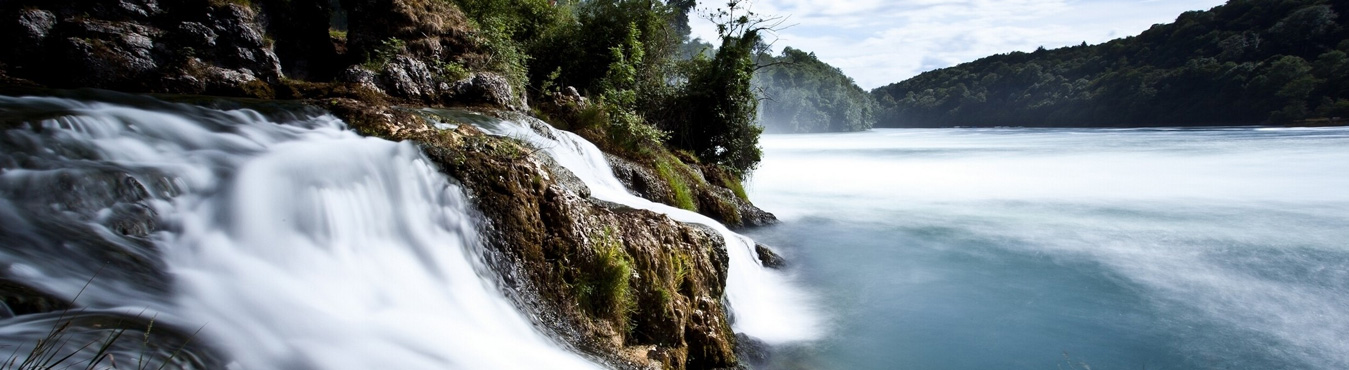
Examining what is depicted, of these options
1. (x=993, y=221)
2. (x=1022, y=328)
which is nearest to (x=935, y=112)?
(x=993, y=221)

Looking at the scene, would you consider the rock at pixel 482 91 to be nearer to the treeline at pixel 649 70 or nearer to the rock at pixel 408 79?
the rock at pixel 408 79

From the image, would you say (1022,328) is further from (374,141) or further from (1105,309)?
(374,141)

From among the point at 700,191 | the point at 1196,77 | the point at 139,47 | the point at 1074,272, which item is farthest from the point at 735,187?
the point at 1196,77

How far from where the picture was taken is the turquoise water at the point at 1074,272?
17.8 feet

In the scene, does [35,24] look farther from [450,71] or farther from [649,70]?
[649,70]

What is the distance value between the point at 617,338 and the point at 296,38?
9.29 meters

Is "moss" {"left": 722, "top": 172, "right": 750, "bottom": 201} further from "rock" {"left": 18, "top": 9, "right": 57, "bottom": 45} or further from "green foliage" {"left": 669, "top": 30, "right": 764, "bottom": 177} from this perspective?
"rock" {"left": 18, "top": 9, "right": 57, "bottom": 45}

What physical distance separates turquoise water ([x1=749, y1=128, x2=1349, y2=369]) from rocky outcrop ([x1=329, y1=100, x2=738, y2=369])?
1.03 m

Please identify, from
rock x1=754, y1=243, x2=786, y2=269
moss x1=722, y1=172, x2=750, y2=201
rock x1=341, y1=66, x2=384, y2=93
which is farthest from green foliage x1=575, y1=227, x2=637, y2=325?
moss x1=722, y1=172, x2=750, y2=201

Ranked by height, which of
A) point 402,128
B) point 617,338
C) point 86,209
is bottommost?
point 617,338

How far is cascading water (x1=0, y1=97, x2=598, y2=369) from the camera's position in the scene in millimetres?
2732

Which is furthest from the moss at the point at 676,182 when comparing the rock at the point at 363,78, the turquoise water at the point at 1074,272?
the rock at the point at 363,78

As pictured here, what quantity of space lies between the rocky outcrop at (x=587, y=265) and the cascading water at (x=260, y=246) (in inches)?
6.6

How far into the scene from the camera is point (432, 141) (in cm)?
463
